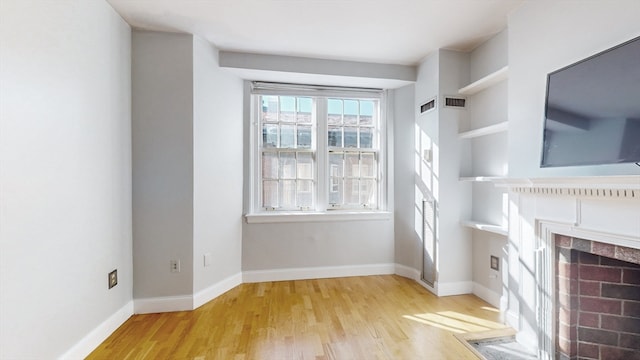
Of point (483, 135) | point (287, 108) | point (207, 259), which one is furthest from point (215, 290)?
point (483, 135)

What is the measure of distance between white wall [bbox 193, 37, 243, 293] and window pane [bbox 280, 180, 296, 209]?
1.63 ft

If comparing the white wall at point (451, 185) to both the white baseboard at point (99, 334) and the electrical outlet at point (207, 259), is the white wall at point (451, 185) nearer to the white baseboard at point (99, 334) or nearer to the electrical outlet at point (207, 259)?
the electrical outlet at point (207, 259)

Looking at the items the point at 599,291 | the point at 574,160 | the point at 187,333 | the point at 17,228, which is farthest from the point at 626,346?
the point at 17,228

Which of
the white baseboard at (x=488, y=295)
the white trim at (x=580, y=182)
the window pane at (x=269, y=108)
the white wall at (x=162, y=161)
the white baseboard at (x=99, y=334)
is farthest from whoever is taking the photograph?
the window pane at (x=269, y=108)

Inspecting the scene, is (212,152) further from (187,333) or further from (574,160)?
(574,160)

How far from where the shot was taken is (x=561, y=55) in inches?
64.5

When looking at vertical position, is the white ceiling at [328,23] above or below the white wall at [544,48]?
above

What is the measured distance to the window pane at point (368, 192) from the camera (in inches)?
131

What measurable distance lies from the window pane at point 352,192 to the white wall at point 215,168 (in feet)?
4.08

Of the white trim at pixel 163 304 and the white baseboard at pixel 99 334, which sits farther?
the white trim at pixel 163 304

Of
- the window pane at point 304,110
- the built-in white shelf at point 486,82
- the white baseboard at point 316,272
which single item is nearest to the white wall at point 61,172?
the white baseboard at point 316,272

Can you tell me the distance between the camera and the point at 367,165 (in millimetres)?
3336

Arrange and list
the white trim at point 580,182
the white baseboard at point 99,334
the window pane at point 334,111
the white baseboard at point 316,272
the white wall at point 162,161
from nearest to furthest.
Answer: the white trim at point 580,182
the white baseboard at point 99,334
the white wall at point 162,161
the white baseboard at point 316,272
the window pane at point 334,111

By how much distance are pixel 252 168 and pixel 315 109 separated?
3.35ft
